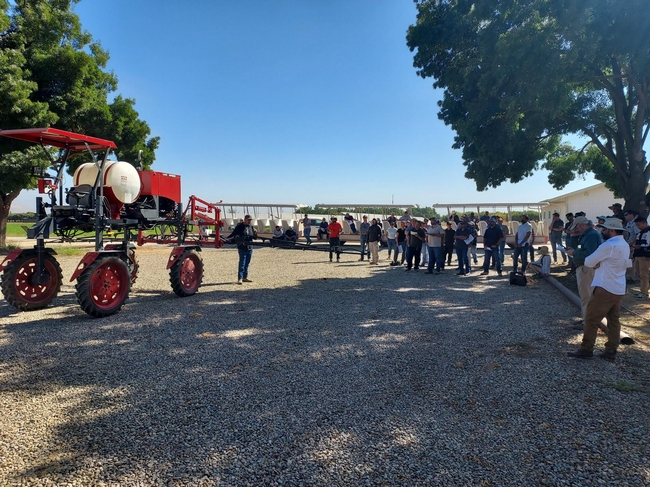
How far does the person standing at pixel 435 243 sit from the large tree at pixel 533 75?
2.35 m

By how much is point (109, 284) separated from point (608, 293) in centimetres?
743

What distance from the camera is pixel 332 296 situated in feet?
31.4

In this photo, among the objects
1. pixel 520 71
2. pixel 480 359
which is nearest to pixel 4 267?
pixel 480 359

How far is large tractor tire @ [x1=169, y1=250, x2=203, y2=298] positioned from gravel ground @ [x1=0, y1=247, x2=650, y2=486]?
4.75 feet

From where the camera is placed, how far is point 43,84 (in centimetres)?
1783

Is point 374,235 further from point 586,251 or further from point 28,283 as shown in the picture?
point 28,283

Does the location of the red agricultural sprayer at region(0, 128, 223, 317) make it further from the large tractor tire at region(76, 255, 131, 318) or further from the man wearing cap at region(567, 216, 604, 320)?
the man wearing cap at region(567, 216, 604, 320)

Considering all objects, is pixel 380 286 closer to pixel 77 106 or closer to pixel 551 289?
pixel 551 289

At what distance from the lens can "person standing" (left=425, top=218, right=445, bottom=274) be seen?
13023 millimetres

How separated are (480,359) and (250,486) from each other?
3366mm

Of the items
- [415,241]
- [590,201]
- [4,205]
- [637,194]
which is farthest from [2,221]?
[590,201]

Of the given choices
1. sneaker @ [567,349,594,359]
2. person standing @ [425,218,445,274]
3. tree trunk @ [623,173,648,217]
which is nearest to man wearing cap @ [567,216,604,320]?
sneaker @ [567,349,594,359]

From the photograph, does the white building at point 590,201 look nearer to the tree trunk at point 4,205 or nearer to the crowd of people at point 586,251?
the crowd of people at point 586,251

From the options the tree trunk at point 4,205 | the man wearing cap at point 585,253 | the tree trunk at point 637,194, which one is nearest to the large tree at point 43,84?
the tree trunk at point 4,205
